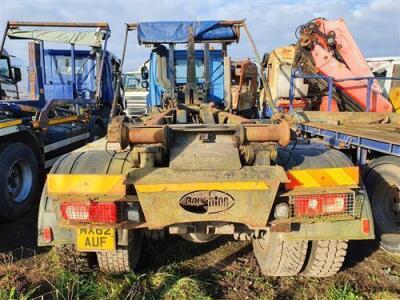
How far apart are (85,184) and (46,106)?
3777 millimetres

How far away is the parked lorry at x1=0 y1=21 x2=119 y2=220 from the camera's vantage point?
5.08 meters

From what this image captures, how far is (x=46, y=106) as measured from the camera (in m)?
6.03

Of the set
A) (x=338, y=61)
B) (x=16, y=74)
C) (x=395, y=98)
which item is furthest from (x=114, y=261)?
(x=395, y=98)

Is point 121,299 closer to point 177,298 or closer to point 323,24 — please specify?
point 177,298

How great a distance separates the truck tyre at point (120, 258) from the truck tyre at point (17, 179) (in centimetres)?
220

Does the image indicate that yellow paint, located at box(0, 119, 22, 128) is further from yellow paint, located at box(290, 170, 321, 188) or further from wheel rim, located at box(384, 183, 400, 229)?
wheel rim, located at box(384, 183, 400, 229)

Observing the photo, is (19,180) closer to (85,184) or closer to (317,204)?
(85,184)

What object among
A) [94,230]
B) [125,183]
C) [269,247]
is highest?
[125,183]

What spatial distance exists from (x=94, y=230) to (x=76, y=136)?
16.2 ft

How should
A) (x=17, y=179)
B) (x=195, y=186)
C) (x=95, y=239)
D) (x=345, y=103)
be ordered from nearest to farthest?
(x=195, y=186) < (x=95, y=239) < (x=17, y=179) < (x=345, y=103)

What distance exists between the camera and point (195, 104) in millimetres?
5414

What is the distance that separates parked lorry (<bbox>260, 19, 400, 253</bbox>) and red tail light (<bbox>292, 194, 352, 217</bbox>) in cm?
132

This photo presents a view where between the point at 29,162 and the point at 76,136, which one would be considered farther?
the point at 76,136

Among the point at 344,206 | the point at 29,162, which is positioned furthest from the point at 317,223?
the point at 29,162
